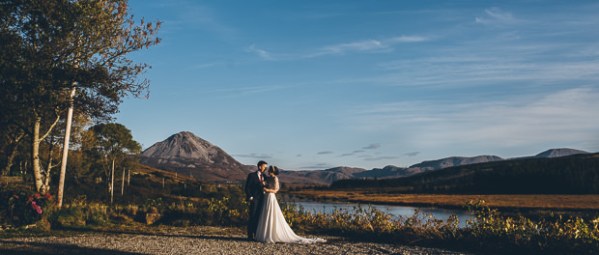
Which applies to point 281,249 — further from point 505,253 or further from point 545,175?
point 545,175

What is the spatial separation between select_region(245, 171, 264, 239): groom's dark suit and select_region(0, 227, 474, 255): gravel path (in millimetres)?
531

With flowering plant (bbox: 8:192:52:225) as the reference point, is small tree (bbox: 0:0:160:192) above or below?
above

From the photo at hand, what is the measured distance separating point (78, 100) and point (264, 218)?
11203mm

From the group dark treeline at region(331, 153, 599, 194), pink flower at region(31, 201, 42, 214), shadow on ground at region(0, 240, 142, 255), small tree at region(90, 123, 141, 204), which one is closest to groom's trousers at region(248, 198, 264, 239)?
shadow on ground at region(0, 240, 142, 255)

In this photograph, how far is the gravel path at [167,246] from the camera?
44.7 feet

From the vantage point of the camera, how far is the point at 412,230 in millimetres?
17094

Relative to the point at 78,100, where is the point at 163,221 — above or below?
below

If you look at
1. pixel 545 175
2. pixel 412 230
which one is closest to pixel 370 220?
pixel 412 230

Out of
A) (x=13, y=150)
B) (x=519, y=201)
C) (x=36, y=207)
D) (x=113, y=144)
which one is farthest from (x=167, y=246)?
(x=519, y=201)

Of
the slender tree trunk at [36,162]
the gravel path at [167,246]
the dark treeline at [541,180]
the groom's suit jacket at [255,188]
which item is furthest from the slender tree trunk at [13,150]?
the dark treeline at [541,180]

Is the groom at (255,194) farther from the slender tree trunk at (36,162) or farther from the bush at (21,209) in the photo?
the slender tree trunk at (36,162)

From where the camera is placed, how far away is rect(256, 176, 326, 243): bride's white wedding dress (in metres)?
15.9

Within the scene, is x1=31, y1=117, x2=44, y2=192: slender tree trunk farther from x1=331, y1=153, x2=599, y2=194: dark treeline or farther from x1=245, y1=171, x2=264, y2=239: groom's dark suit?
x1=331, y1=153, x2=599, y2=194: dark treeline

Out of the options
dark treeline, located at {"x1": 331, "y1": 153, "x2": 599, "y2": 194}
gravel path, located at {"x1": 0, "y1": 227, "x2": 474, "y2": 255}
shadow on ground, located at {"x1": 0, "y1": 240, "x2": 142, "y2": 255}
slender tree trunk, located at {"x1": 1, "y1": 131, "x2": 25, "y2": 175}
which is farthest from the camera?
dark treeline, located at {"x1": 331, "y1": 153, "x2": 599, "y2": 194}
